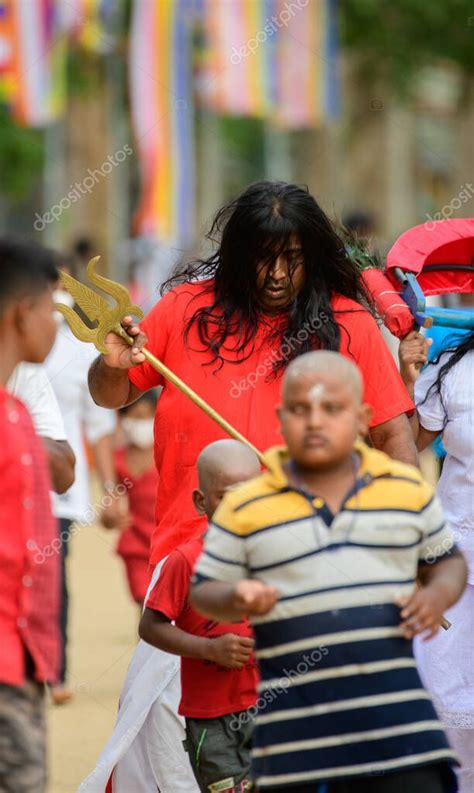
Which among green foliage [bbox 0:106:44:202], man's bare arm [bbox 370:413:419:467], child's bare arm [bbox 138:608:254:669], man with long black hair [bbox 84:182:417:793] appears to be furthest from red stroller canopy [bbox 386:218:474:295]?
green foliage [bbox 0:106:44:202]

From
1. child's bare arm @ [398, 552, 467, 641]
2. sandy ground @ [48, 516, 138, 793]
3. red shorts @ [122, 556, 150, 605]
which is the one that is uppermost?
child's bare arm @ [398, 552, 467, 641]

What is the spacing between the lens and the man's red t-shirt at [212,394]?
417 centimetres

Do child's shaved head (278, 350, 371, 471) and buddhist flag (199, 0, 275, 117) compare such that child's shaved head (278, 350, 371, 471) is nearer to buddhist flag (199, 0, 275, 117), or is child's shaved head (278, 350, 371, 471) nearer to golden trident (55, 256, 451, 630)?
golden trident (55, 256, 451, 630)

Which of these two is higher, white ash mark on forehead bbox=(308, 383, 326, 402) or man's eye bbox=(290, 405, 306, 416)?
white ash mark on forehead bbox=(308, 383, 326, 402)

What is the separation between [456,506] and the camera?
456 centimetres

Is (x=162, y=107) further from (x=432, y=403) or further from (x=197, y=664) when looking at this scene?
(x=197, y=664)

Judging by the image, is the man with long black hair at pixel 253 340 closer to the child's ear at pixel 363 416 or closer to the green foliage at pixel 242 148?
the child's ear at pixel 363 416

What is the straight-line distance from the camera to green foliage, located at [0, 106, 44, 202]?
25.8 metres

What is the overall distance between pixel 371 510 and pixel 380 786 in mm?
588

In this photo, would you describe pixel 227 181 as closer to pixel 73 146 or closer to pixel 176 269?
pixel 73 146

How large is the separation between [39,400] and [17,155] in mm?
22574

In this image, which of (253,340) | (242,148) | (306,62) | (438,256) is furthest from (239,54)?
(253,340)

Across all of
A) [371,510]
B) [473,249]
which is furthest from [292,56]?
[371,510]

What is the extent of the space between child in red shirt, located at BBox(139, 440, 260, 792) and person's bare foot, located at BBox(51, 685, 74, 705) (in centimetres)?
344
